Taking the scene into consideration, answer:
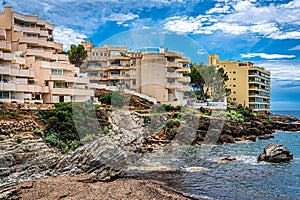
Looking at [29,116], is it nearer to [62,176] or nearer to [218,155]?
[62,176]

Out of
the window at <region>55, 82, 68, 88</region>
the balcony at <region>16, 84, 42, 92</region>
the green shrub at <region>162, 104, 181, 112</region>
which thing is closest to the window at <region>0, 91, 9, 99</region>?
the balcony at <region>16, 84, 42, 92</region>

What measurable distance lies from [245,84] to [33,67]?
67.0 metres

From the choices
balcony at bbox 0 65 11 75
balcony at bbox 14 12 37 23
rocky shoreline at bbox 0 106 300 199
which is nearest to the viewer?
rocky shoreline at bbox 0 106 300 199

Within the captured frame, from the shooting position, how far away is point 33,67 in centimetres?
4894

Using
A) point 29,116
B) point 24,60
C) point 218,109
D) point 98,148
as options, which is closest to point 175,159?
point 98,148

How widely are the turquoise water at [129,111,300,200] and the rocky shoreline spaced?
304cm

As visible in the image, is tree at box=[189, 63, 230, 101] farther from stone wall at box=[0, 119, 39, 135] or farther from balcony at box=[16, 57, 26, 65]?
stone wall at box=[0, 119, 39, 135]

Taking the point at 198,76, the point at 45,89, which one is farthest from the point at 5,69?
the point at 198,76

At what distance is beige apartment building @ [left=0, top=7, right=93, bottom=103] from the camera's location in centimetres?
4231

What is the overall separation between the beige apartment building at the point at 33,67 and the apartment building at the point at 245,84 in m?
55.5

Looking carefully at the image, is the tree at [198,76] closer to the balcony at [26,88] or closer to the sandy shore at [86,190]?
the balcony at [26,88]

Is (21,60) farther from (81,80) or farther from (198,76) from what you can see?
(198,76)

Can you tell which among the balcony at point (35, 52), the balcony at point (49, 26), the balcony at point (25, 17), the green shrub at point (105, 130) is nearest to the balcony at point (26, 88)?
the balcony at point (35, 52)

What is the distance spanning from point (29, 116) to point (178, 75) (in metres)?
35.2
